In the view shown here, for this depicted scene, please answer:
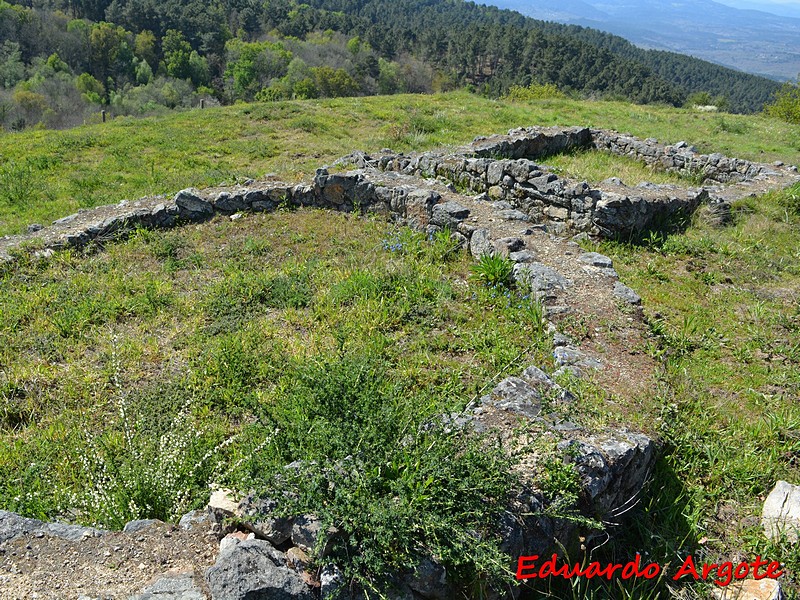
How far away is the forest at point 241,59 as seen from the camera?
57688 millimetres

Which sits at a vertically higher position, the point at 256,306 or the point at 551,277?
the point at 551,277

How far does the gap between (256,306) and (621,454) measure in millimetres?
5123

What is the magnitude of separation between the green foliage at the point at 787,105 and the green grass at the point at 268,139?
1198 cm

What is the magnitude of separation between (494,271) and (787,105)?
121ft

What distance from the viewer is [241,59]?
6831cm

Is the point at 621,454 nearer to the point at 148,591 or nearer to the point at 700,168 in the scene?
the point at 148,591

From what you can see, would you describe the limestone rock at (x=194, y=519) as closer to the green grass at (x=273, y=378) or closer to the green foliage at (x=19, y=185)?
the green grass at (x=273, y=378)

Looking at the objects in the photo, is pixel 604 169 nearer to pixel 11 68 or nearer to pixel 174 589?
pixel 174 589

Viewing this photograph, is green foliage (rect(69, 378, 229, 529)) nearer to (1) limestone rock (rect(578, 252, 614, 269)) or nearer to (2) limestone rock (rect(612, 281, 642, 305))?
(2) limestone rock (rect(612, 281, 642, 305))

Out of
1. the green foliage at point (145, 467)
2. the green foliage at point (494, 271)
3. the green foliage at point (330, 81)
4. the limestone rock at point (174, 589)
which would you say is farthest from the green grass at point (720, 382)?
the green foliage at point (330, 81)

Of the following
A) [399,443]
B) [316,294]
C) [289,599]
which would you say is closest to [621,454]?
[399,443]

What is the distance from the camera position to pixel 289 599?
318 centimetres

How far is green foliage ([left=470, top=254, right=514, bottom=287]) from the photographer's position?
8.15 meters

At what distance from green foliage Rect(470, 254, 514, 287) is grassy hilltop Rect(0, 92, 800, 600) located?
0.20 meters
